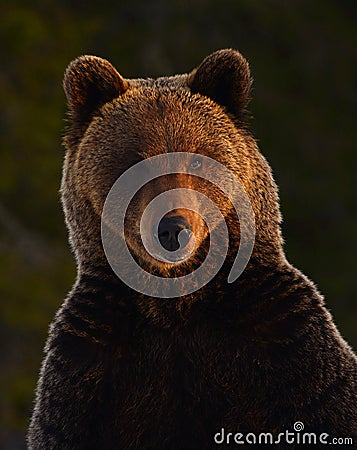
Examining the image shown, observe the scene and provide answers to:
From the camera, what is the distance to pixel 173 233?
4793 mm

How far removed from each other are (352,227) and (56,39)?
720 centimetres

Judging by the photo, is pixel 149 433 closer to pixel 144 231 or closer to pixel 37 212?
pixel 144 231

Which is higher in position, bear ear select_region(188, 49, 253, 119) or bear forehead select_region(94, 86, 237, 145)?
bear ear select_region(188, 49, 253, 119)

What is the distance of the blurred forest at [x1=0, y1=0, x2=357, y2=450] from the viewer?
18.2 metres

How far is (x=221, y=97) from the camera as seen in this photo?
564 centimetres

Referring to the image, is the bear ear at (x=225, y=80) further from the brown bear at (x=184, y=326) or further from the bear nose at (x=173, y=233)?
the bear nose at (x=173, y=233)

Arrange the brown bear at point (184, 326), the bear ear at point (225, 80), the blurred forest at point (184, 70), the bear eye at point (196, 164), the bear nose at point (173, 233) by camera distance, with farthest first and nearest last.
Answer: the blurred forest at point (184, 70) < the bear ear at point (225, 80) < the bear eye at point (196, 164) < the brown bear at point (184, 326) < the bear nose at point (173, 233)

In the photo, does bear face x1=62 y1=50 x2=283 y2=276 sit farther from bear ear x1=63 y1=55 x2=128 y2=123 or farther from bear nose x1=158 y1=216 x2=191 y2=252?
bear nose x1=158 y1=216 x2=191 y2=252

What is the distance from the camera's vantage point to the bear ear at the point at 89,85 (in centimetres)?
552

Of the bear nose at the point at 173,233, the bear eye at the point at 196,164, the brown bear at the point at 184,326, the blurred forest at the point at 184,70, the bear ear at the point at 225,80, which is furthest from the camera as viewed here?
the blurred forest at the point at 184,70

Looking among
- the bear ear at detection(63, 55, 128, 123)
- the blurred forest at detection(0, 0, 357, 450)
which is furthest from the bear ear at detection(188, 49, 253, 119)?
the blurred forest at detection(0, 0, 357, 450)

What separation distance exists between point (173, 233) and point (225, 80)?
1134 mm

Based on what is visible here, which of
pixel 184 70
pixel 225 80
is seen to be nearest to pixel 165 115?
pixel 225 80

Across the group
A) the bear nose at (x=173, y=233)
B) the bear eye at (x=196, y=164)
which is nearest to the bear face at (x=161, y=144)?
the bear eye at (x=196, y=164)
